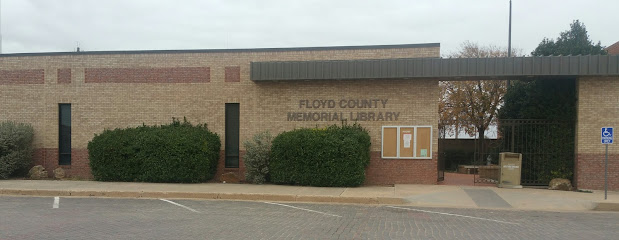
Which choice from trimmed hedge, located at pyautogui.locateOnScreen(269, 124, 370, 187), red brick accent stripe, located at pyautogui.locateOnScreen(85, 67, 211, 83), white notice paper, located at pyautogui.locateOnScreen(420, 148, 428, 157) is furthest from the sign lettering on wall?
red brick accent stripe, located at pyautogui.locateOnScreen(85, 67, 211, 83)

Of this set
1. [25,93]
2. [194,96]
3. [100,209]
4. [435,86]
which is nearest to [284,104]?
[194,96]

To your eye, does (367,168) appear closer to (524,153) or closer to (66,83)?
Answer: (524,153)

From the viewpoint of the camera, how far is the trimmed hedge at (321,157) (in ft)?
52.2

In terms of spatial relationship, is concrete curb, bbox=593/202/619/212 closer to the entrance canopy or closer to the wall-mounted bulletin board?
the entrance canopy

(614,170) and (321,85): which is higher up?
(321,85)

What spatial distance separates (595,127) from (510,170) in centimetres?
298

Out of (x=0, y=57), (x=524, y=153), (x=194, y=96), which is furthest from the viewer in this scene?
(x=0, y=57)

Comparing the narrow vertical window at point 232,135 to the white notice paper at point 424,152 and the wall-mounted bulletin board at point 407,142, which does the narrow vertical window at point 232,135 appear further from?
the white notice paper at point 424,152

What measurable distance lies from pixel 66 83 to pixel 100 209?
9.07 metres

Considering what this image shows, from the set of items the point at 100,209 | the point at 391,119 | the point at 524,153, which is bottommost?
the point at 100,209

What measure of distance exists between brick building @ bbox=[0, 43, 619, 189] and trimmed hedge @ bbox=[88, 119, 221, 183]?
1.12 meters

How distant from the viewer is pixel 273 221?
10367 millimetres

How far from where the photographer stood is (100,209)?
39.3ft

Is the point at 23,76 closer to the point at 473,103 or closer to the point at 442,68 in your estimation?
the point at 442,68
